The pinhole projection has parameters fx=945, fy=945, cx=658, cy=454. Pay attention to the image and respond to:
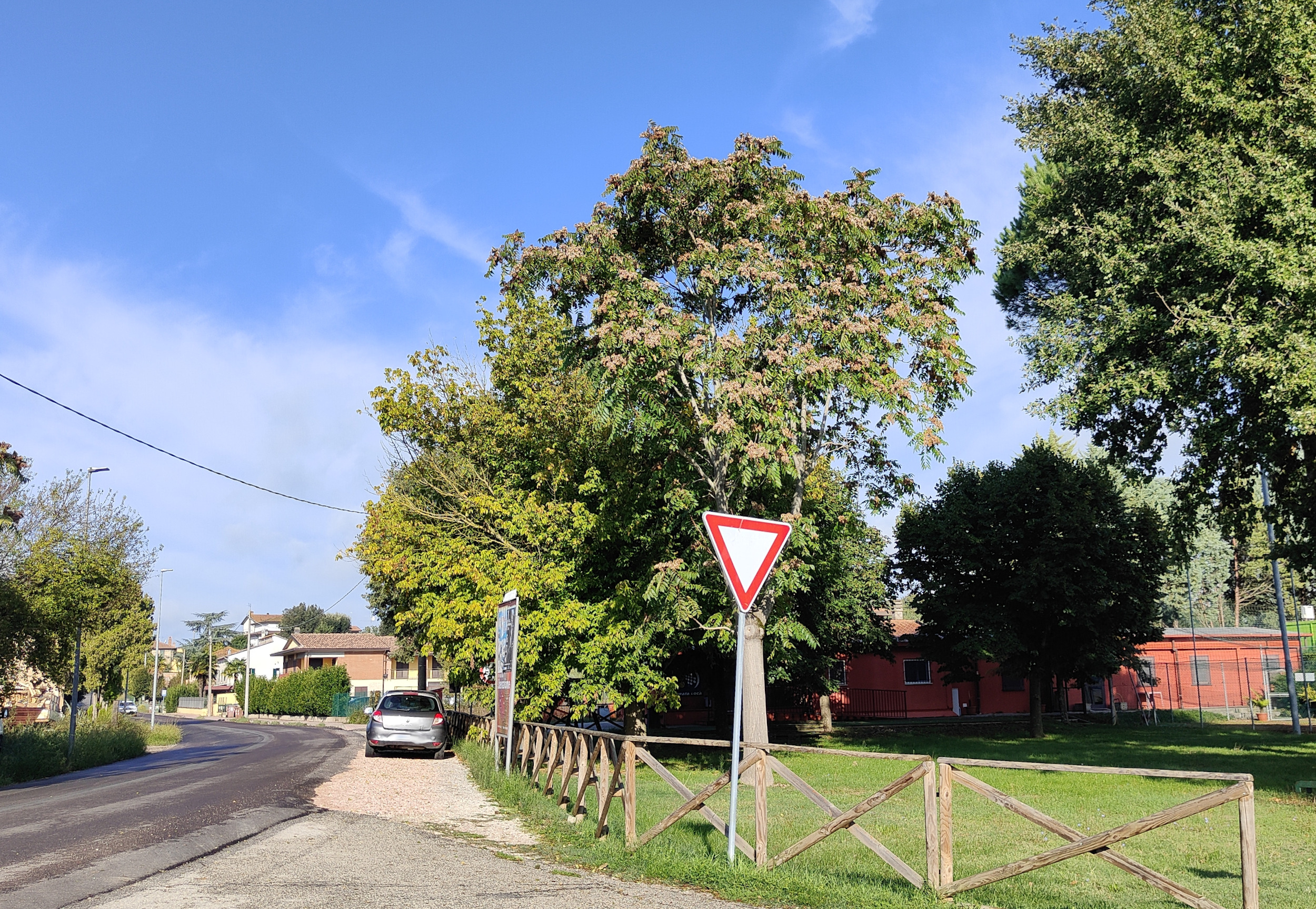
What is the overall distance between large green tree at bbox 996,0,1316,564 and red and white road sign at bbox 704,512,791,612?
8.57m

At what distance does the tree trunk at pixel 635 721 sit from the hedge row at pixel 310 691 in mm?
45851

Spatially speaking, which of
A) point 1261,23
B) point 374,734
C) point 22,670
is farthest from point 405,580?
point 1261,23

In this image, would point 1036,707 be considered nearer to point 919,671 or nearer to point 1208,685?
point 919,671

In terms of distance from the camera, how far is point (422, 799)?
13461 mm

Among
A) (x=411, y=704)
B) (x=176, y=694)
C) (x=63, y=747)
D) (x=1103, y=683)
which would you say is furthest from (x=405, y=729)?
(x=176, y=694)

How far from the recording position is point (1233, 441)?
15234 millimetres

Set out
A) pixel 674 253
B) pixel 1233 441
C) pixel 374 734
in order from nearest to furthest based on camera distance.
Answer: pixel 1233 441 < pixel 674 253 < pixel 374 734

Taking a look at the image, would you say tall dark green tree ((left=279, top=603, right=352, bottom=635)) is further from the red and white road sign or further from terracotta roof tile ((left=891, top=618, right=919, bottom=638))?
the red and white road sign

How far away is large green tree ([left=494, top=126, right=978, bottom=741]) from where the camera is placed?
1496 centimetres

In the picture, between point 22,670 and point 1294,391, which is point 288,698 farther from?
point 1294,391

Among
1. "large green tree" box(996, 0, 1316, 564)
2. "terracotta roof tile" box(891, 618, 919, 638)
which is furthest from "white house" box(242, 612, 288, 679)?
"large green tree" box(996, 0, 1316, 564)

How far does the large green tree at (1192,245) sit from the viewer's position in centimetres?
1357

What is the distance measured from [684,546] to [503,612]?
5.23 m

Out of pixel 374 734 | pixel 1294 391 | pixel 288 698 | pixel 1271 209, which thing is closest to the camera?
pixel 1294 391
